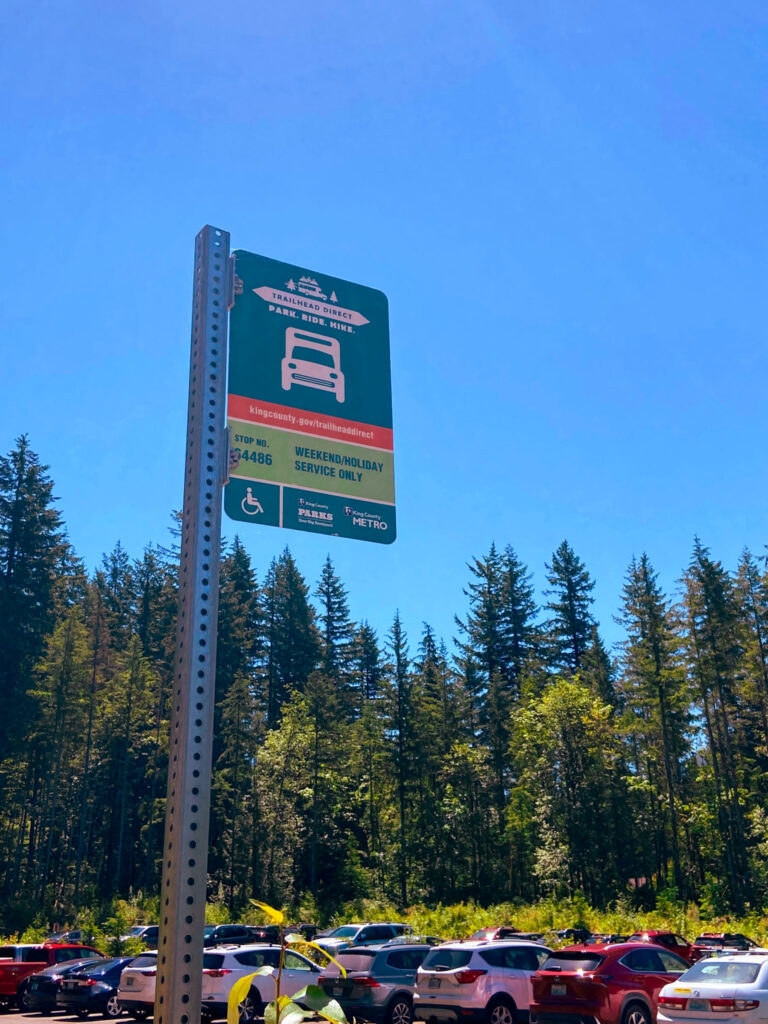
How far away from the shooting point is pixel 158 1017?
110 inches

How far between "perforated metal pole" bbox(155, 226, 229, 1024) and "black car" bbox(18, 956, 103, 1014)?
23106 mm

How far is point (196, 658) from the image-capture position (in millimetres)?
3107

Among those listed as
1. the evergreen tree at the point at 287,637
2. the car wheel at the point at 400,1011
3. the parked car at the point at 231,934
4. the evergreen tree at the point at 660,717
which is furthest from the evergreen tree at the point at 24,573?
the car wheel at the point at 400,1011

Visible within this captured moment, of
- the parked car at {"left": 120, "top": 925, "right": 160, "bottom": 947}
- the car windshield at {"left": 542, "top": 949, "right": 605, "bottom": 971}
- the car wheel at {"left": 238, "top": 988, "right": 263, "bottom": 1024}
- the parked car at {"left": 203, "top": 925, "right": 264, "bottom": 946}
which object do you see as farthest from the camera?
the parked car at {"left": 120, "top": 925, "right": 160, "bottom": 947}

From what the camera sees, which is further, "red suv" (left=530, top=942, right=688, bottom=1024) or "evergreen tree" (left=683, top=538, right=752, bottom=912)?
"evergreen tree" (left=683, top=538, right=752, bottom=912)

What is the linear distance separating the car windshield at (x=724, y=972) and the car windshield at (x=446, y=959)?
4.43 metres

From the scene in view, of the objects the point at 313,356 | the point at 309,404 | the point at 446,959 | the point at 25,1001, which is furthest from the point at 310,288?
the point at 25,1001

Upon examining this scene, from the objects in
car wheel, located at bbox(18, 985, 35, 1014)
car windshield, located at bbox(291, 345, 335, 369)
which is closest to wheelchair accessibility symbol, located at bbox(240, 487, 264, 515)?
car windshield, located at bbox(291, 345, 335, 369)

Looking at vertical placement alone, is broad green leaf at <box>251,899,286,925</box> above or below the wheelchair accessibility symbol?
below

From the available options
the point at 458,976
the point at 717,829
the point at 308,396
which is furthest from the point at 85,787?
the point at 308,396

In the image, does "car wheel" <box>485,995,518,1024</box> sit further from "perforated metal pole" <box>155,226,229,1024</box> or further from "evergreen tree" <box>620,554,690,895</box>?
"evergreen tree" <box>620,554,690,895</box>

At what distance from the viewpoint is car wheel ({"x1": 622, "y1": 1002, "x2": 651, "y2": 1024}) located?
13.8 metres

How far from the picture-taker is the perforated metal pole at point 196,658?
2814 millimetres

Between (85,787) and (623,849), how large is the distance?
33.4 metres
